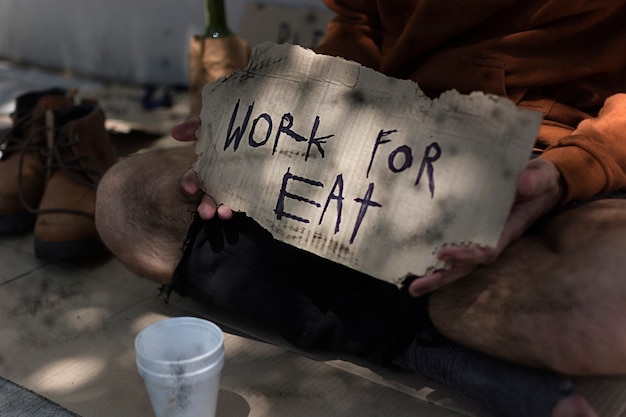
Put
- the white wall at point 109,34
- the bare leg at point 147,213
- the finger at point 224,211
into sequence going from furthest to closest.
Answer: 1. the white wall at point 109,34
2. the bare leg at point 147,213
3. the finger at point 224,211

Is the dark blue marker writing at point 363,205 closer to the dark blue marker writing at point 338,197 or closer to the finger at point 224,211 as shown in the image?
the dark blue marker writing at point 338,197

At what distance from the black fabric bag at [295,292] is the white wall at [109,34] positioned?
2.10m

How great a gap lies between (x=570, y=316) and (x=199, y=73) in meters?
2.21

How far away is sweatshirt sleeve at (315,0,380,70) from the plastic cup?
90cm

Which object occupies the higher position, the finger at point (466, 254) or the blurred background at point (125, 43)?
the finger at point (466, 254)

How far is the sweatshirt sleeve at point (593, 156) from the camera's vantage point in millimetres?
1387

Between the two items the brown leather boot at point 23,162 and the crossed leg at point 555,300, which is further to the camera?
the brown leather boot at point 23,162

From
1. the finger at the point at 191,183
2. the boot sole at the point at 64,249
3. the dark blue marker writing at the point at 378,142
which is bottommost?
the boot sole at the point at 64,249

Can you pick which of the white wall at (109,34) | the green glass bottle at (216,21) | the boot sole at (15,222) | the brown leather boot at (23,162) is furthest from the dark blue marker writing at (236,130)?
the white wall at (109,34)

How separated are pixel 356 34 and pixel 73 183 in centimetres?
98

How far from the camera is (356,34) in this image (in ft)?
6.51

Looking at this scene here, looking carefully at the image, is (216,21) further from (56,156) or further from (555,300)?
(555,300)

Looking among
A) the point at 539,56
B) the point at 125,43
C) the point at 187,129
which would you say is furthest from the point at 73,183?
the point at 125,43

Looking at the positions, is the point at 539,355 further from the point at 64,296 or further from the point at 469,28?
the point at 64,296
